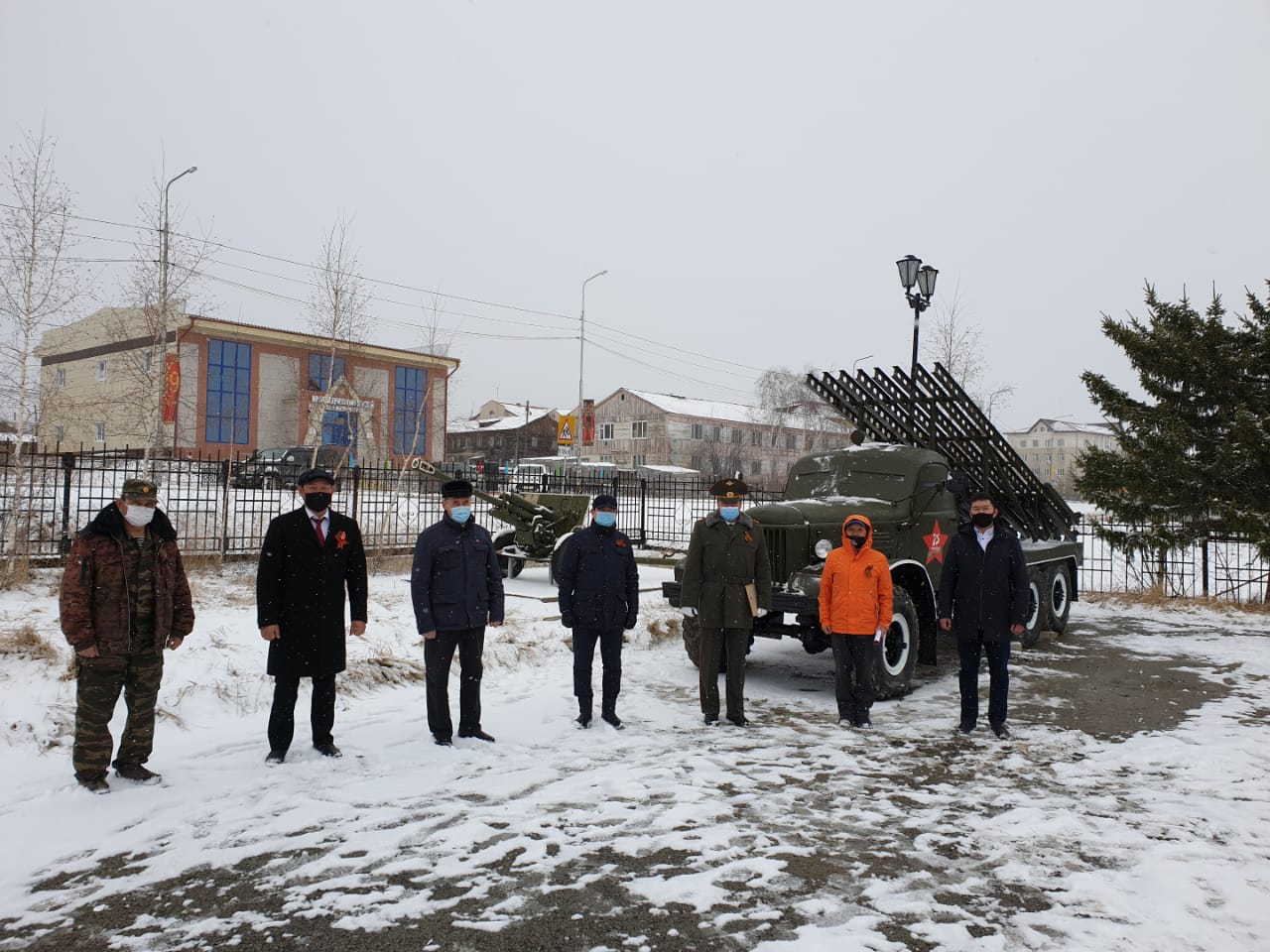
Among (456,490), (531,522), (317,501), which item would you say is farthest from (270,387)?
(317,501)

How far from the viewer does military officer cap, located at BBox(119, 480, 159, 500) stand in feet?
14.5

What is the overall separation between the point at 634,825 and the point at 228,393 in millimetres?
35901

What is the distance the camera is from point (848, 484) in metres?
8.65

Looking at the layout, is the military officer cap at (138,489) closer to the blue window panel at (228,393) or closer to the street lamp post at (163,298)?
the street lamp post at (163,298)

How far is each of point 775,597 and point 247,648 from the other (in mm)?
4349

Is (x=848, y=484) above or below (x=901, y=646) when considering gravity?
above

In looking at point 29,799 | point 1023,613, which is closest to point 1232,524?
point 1023,613

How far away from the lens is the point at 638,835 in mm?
3955

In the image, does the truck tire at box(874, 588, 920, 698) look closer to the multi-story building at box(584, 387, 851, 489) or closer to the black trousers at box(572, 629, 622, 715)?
the black trousers at box(572, 629, 622, 715)

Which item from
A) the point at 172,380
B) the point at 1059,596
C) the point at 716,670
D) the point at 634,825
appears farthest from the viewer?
the point at 172,380

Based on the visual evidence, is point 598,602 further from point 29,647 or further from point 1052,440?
point 1052,440

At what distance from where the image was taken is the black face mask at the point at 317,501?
5027mm

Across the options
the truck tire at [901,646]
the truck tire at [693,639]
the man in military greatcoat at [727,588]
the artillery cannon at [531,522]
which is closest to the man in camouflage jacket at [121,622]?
the man in military greatcoat at [727,588]

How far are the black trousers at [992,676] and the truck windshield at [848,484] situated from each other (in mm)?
2478
